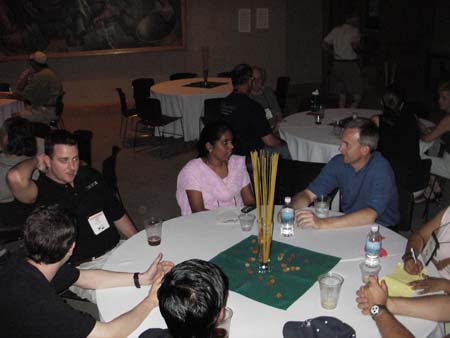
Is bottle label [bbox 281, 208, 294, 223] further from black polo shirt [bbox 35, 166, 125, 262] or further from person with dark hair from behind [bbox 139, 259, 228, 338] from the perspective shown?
person with dark hair from behind [bbox 139, 259, 228, 338]

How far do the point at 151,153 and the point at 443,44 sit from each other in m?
9.07

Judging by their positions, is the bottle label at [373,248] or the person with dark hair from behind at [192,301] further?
the bottle label at [373,248]

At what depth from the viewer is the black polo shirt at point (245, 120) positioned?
4.70 meters

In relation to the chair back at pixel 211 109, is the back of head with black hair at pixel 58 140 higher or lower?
higher

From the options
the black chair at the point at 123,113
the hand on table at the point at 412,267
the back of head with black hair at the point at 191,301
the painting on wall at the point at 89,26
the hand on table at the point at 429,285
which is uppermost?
the painting on wall at the point at 89,26

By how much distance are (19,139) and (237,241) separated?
2036 mm

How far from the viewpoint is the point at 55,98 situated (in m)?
7.12

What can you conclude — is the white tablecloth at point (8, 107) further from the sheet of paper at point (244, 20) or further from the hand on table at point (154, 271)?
the hand on table at point (154, 271)

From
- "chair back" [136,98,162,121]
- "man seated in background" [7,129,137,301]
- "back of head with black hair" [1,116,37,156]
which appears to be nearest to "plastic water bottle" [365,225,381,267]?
"man seated in background" [7,129,137,301]

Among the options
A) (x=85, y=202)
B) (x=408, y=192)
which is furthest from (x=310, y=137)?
(x=85, y=202)

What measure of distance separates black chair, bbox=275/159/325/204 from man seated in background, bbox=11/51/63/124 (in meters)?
4.34

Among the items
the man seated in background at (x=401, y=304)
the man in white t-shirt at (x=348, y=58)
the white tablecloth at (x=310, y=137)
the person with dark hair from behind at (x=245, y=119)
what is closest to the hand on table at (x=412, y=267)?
the man seated in background at (x=401, y=304)

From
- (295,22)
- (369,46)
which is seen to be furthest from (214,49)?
(369,46)

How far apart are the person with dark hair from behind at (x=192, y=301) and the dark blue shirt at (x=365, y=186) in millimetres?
1634
